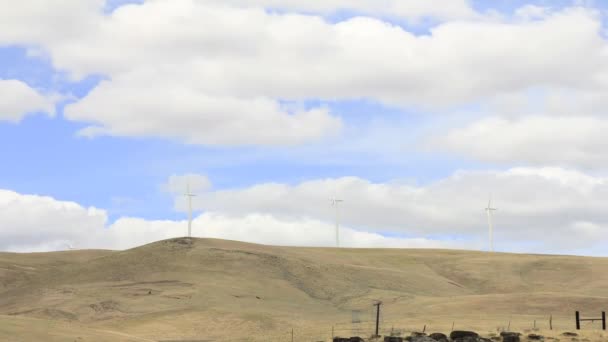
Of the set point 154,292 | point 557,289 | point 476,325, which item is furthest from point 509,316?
point 557,289

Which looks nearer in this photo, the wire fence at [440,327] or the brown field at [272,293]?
the wire fence at [440,327]

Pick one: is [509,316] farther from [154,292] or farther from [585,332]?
[154,292]

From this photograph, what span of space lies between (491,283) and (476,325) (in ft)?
198

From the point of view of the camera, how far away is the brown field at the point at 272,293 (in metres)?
77.6

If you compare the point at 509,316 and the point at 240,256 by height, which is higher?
the point at 240,256

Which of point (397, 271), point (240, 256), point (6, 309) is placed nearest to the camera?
point (6, 309)

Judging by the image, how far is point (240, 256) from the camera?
120 metres

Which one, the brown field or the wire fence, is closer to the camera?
the wire fence

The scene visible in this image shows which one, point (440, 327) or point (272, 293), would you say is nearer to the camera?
point (440, 327)

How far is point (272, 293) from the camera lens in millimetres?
106750

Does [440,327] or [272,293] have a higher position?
[272,293]

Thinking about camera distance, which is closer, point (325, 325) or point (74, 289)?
point (325, 325)

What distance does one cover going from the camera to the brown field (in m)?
77.6

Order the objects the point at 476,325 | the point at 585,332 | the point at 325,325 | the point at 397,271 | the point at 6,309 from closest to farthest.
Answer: the point at 585,332 → the point at 476,325 → the point at 325,325 → the point at 6,309 → the point at 397,271
